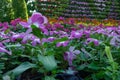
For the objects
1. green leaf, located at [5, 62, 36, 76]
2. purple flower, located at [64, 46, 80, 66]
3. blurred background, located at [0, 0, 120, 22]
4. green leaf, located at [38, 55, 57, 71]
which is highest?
green leaf, located at [38, 55, 57, 71]

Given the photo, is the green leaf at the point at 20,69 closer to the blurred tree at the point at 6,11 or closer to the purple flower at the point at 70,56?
the purple flower at the point at 70,56

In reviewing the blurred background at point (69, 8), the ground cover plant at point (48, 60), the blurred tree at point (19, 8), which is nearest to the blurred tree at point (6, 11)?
the blurred background at point (69, 8)

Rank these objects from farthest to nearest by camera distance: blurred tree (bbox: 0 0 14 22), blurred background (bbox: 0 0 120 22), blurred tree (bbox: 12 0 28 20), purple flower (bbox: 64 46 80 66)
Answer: blurred background (bbox: 0 0 120 22) → blurred tree (bbox: 0 0 14 22) → blurred tree (bbox: 12 0 28 20) → purple flower (bbox: 64 46 80 66)

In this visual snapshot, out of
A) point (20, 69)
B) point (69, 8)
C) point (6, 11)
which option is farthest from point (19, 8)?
point (20, 69)

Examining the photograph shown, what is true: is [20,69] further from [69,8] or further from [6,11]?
[69,8]

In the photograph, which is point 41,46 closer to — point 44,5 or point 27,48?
point 27,48

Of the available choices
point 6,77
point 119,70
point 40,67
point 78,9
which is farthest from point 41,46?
point 78,9

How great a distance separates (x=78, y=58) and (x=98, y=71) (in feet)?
0.38

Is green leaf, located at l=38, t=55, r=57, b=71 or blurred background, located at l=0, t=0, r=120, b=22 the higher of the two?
green leaf, located at l=38, t=55, r=57, b=71

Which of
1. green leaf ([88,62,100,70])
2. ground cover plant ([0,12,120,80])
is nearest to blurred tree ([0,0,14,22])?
ground cover plant ([0,12,120,80])

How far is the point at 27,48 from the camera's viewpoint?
1.59 meters

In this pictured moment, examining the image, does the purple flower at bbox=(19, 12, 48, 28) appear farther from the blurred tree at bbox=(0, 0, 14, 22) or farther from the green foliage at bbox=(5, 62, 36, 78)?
the blurred tree at bbox=(0, 0, 14, 22)

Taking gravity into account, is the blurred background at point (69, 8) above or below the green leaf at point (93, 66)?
below

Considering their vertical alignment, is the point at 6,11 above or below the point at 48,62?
below
